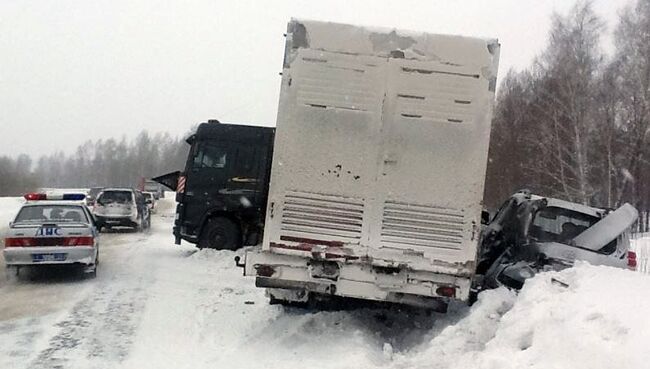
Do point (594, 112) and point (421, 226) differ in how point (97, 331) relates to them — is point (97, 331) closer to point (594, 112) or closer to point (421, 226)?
point (421, 226)

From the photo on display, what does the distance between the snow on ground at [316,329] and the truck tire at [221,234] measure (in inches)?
152

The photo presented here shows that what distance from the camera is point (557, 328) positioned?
5.50 meters

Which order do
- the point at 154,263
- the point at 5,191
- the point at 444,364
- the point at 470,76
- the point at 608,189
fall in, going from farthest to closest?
the point at 5,191, the point at 608,189, the point at 154,263, the point at 470,76, the point at 444,364

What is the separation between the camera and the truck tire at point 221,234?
1574 centimetres

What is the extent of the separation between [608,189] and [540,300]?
25.6 metres

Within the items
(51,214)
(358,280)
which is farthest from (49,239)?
(358,280)

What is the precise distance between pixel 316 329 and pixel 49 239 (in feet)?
20.7

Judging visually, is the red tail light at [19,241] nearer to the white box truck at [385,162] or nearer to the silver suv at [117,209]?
the white box truck at [385,162]

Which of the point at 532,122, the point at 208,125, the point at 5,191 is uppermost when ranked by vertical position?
the point at 532,122

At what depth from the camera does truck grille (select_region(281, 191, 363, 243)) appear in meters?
7.58

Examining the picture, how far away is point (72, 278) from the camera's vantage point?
12.9m

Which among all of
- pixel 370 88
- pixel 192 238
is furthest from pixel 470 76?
pixel 192 238

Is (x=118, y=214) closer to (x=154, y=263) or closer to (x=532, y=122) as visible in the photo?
(x=154, y=263)

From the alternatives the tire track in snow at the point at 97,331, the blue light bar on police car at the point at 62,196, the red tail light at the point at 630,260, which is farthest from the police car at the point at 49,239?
the red tail light at the point at 630,260
